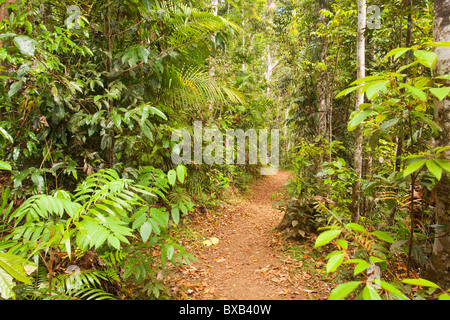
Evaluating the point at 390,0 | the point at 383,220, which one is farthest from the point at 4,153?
the point at 383,220

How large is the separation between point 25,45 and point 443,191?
3183 millimetres

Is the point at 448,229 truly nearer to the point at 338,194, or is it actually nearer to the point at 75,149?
the point at 338,194

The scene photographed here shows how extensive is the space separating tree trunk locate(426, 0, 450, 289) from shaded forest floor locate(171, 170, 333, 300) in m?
1.76

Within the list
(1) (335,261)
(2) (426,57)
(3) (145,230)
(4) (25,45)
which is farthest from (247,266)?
(4) (25,45)

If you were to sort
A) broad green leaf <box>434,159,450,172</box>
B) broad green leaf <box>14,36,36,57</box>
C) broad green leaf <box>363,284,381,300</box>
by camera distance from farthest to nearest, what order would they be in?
broad green leaf <box>14,36,36,57</box>, broad green leaf <box>434,159,450,172</box>, broad green leaf <box>363,284,381,300</box>

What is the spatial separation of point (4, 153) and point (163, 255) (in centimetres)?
192

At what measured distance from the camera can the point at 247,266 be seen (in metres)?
3.82

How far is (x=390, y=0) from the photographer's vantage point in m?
3.47

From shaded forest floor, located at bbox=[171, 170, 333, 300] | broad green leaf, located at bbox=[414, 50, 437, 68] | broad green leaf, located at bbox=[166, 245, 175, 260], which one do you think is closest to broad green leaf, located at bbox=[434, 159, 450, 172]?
broad green leaf, located at bbox=[414, 50, 437, 68]

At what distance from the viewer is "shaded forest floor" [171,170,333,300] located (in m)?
3.07

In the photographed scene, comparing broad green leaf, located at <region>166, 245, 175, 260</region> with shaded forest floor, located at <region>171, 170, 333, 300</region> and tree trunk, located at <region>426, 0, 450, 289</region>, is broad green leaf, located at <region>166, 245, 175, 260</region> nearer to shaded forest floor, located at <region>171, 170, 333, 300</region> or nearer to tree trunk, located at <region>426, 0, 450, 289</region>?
shaded forest floor, located at <region>171, 170, 333, 300</region>
